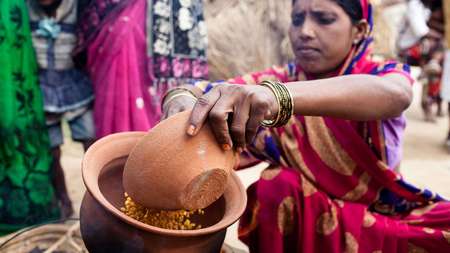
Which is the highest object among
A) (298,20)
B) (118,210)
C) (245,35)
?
(298,20)

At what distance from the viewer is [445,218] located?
72.7 inches

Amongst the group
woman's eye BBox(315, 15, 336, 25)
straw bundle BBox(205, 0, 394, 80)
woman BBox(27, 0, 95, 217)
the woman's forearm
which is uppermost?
woman's eye BBox(315, 15, 336, 25)

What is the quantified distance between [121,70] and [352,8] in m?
1.24

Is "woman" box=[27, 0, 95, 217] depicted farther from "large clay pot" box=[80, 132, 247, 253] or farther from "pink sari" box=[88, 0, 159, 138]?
"large clay pot" box=[80, 132, 247, 253]

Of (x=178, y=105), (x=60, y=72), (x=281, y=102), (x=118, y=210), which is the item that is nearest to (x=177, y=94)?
(x=178, y=105)

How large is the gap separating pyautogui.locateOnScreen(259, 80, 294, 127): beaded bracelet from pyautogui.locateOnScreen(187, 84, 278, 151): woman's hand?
70 millimetres

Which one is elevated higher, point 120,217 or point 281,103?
point 281,103

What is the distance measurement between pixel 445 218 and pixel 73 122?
1.98m

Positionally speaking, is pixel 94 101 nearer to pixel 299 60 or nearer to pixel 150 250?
pixel 299 60

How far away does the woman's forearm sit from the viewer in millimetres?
1359

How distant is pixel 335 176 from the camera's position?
6.37ft

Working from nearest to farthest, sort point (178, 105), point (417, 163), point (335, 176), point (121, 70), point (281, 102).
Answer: point (281, 102)
point (178, 105)
point (335, 176)
point (121, 70)
point (417, 163)

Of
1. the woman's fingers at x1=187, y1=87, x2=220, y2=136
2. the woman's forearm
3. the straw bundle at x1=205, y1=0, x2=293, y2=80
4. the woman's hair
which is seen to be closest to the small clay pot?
the woman's fingers at x1=187, y1=87, x2=220, y2=136

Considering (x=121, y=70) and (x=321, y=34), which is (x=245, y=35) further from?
(x=321, y=34)
